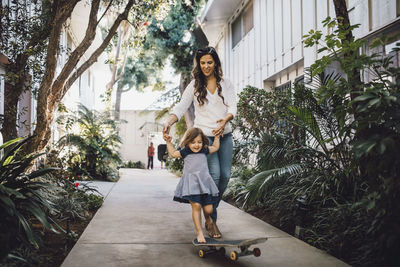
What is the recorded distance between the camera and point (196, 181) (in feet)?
10.9

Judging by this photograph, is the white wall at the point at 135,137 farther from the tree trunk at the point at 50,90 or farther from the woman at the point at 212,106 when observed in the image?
the woman at the point at 212,106

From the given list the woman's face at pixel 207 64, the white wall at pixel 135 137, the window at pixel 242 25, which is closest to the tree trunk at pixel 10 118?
the woman's face at pixel 207 64

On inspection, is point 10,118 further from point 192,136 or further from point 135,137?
point 135,137

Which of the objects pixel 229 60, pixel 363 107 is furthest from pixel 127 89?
pixel 363 107

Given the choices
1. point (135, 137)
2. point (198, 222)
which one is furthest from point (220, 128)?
point (135, 137)

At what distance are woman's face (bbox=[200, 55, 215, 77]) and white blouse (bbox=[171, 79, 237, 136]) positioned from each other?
202 millimetres

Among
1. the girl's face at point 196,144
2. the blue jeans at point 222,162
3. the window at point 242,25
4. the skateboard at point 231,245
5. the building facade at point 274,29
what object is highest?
the window at point 242,25

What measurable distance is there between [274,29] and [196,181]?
702 centimetres

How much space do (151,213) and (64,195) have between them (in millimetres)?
1275

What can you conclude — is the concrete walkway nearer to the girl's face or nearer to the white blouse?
the girl's face

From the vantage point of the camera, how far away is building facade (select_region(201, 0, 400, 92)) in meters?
5.32

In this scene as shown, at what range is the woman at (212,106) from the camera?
370cm

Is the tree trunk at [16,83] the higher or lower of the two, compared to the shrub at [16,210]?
higher

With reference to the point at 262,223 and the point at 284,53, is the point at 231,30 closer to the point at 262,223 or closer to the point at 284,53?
the point at 284,53
